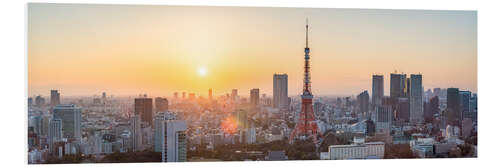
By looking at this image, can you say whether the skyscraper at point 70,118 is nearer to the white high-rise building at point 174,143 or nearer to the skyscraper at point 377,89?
the white high-rise building at point 174,143

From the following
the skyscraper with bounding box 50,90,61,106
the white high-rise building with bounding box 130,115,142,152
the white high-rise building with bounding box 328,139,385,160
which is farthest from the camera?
the white high-rise building with bounding box 328,139,385,160

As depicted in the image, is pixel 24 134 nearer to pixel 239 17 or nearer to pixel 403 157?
pixel 239 17

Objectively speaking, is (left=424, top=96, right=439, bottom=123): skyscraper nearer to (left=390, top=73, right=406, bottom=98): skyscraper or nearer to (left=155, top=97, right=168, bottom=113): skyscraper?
(left=390, top=73, right=406, bottom=98): skyscraper

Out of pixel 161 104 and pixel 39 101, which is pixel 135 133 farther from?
pixel 39 101

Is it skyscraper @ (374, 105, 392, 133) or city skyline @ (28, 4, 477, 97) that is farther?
skyscraper @ (374, 105, 392, 133)

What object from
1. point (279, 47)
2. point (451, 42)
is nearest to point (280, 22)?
point (279, 47)

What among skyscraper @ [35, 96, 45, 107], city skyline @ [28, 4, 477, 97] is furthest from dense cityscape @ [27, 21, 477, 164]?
city skyline @ [28, 4, 477, 97]

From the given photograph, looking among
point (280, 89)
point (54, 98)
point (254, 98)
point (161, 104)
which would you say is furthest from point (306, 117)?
point (54, 98)
